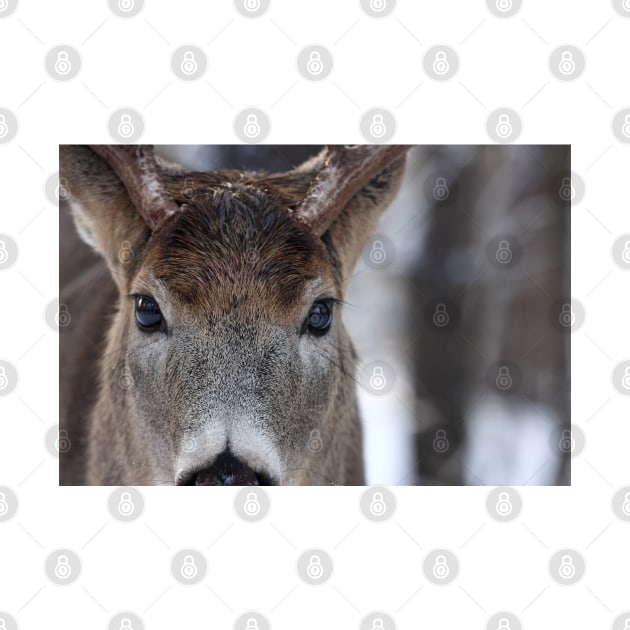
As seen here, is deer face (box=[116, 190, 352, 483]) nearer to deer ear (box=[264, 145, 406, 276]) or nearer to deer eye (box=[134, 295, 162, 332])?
deer eye (box=[134, 295, 162, 332])

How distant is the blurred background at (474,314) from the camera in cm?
1012

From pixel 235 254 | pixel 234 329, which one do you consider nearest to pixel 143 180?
pixel 235 254

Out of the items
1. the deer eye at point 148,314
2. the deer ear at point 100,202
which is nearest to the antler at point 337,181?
the deer eye at point 148,314

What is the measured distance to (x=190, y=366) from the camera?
4.45m

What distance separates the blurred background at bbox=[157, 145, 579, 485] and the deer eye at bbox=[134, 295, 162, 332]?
4.85m

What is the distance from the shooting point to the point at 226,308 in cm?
452

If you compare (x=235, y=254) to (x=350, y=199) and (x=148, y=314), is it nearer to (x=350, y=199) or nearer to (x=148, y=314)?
(x=148, y=314)

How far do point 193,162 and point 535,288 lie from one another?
7188 mm

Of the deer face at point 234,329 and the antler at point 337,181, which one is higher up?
the antler at point 337,181

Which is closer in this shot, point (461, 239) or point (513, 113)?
point (513, 113)

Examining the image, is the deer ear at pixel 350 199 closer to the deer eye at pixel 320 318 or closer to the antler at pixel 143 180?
the deer eye at pixel 320 318

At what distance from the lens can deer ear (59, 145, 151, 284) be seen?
5.17m

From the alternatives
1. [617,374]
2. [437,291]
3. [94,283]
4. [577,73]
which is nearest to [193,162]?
[94,283]

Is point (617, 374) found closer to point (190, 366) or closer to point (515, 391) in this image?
point (190, 366)
